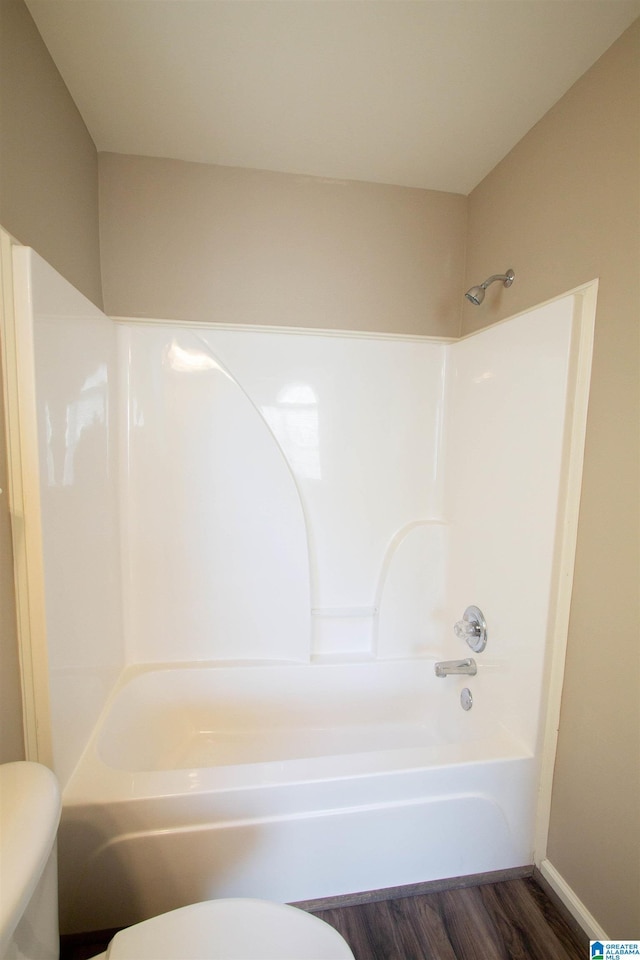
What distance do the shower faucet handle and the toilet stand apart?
984 mm

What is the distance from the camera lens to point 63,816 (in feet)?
3.43

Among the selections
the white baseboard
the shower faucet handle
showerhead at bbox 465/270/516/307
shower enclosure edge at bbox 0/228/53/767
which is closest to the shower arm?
showerhead at bbox 465/270/516/307

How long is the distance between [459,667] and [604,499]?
856mm

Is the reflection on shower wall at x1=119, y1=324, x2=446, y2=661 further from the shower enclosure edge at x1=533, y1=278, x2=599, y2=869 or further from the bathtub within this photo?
the shower enclosure edge at x1=533, y1=278, x2=599, y2=869

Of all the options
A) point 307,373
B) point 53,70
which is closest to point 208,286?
point 307,373

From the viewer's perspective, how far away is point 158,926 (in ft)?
2.59

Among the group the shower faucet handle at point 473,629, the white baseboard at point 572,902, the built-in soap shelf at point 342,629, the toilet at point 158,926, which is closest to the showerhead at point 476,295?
the shower faucet handle at point 473,629

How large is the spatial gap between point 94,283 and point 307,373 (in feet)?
2.94

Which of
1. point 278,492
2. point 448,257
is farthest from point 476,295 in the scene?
point 278,492

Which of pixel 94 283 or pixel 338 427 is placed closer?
pixel 94 283

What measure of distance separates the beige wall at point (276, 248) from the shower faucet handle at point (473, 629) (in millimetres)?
1245

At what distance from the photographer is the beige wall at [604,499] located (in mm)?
1011

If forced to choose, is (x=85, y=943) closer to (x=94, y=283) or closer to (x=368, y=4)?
(x=94, y=283)

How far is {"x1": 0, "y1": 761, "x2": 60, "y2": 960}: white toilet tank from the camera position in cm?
56
